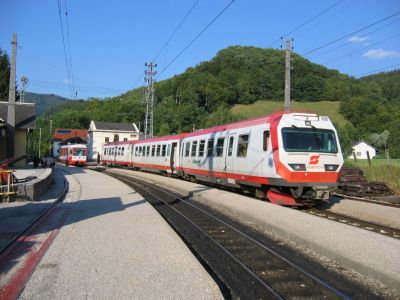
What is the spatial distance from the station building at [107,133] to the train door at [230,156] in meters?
79.7

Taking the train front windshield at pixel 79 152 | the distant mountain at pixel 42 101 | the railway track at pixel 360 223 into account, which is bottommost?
the railway track at pixel 360 223

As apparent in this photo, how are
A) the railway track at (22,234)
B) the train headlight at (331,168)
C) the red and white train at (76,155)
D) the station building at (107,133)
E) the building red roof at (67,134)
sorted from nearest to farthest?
the railway track at (22,234) → the train headlight at (331,168) → the red and white train at (76,155) → the station building at (107,133) → the building red roof at (67,134)

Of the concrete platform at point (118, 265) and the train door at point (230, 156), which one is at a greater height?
the train door at point (230, 156)

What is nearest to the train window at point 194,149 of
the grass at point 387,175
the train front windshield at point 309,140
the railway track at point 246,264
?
the grass at point 387,175

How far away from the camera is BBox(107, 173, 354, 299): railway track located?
6.02 meters

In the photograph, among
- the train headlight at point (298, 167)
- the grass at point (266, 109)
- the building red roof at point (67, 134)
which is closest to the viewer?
the train headlight at point (298, 167)

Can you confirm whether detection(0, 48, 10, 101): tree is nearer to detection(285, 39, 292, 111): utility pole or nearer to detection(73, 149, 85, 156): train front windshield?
detection(73, 149, 85, 156): train front windshield

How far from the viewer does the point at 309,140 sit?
14.2 meters

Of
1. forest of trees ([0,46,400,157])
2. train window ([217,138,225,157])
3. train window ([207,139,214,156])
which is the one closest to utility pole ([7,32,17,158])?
train window ([207,139,214,156])

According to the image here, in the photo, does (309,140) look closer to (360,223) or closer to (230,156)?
(360,223)

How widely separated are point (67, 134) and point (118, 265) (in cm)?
11937

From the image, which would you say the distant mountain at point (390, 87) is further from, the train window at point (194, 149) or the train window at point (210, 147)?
the train window at point (210, 147)

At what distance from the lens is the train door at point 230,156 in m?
17.6

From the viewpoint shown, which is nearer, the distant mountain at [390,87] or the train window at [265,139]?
the train window at [265,139]
